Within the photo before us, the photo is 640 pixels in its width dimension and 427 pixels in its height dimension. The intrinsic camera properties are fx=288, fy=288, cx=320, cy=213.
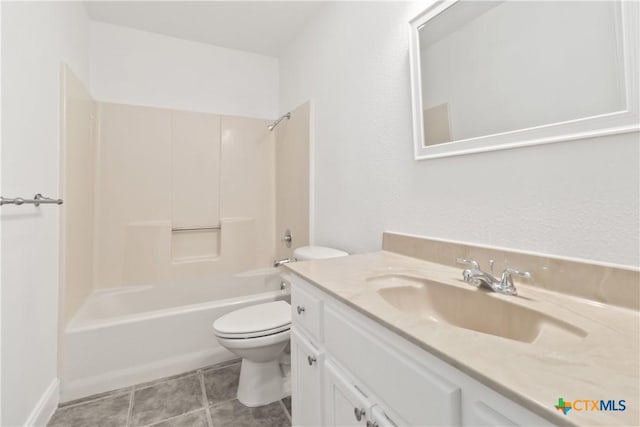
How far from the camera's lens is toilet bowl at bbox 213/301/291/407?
4.85 feet

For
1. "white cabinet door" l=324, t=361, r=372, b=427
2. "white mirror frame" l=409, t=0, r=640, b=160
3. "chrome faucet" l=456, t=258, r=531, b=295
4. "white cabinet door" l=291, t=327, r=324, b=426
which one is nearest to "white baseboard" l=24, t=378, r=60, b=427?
"white cabinet door" l=291, t=327, r=324, b=426

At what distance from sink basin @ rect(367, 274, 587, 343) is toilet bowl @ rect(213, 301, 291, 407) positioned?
806 millimetres

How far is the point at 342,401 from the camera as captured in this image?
0.83m

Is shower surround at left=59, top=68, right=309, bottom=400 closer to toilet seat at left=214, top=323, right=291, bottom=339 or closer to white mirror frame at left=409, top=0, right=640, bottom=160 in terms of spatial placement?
toilet seat at left=214, top=323, right=291, bottom=339

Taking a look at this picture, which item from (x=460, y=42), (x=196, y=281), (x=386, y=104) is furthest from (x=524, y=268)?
(x=196, y=281)

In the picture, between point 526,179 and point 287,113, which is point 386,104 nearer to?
point 526,179

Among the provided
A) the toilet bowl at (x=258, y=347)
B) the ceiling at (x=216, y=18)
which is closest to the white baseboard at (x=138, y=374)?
the toilet bowl at (x=258, y=347)

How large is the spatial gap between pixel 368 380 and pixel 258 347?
0.91m

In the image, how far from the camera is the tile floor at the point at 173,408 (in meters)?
1.42

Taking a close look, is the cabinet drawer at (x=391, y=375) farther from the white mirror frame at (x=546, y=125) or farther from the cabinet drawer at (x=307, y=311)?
the white mirror frame at (x=546, y=125)

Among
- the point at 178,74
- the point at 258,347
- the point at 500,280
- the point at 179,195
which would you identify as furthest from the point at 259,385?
the point at 178,74

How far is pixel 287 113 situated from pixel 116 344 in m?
2.03

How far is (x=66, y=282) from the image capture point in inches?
65.0

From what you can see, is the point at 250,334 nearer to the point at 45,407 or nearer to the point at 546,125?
the point at 45,407
